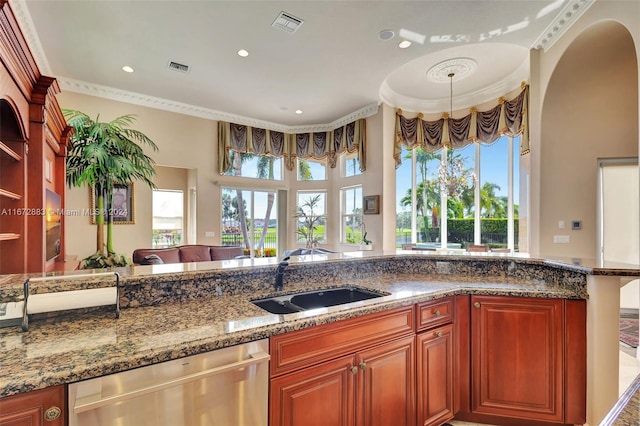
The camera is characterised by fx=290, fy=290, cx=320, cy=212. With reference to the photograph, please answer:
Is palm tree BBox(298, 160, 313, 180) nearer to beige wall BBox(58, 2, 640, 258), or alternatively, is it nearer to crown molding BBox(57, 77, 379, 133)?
crown molding BBox(57, 77, 379, 133)

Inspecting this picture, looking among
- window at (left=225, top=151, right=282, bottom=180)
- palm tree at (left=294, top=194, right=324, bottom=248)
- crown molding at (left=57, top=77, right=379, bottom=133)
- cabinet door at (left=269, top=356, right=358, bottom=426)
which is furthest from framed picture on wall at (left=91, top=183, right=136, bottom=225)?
cabinet door at (left=269, top=356, right=358, bottom=426)

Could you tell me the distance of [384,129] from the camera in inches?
230

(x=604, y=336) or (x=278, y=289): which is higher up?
(x=278, y=289)

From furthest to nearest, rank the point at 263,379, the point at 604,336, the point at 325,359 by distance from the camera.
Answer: the point at 604,336 → the point at 325,359 → the point at 263,379

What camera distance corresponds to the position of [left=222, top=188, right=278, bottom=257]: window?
663 cm

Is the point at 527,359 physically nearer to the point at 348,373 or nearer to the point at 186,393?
the point at 348,373

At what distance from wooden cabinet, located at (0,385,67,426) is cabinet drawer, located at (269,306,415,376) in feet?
2.09

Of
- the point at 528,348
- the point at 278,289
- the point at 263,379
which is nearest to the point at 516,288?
the point at 528,348

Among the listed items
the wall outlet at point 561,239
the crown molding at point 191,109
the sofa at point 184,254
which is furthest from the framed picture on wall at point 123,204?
the wall outlet at point 561,239

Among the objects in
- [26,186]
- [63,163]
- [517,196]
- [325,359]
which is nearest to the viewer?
[325,359]

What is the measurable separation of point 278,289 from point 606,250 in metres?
5.05

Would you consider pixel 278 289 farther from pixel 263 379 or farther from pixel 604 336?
pixel 604 336

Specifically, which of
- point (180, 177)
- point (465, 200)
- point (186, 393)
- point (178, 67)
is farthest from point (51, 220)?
point (465, 200)

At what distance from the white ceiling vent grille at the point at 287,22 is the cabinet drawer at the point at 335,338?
334 cm
